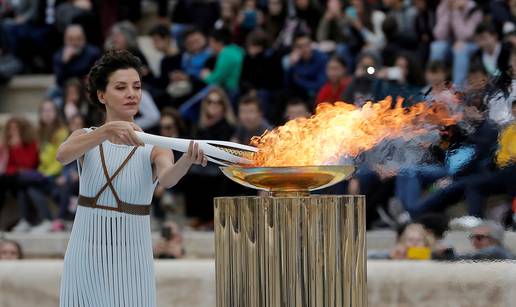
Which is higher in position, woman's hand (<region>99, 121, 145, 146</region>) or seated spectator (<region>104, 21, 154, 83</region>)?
seated spectator (<region>104, 21, 154, 83</region>)

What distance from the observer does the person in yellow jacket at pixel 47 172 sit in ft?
36.7

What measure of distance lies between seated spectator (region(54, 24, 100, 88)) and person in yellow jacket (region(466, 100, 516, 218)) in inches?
214

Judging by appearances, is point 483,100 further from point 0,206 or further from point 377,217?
point 0,206

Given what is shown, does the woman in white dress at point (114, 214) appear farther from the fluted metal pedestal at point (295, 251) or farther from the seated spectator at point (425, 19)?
the seated spectator at point (425, 19)

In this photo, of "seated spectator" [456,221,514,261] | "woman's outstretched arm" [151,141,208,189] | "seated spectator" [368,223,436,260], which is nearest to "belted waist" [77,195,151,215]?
"woman's outstretched arm" [151,141,208,189]

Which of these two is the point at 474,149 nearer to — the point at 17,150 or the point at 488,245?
the point at 488,245

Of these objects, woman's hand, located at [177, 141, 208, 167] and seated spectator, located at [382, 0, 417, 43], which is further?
seated spectator, located at [382, 0, 417, 43]

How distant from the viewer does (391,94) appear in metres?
6.07

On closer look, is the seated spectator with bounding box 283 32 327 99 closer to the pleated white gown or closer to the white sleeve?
the white sleeve

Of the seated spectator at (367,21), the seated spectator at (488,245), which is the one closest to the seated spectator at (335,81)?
the seated spectator at (367,21)

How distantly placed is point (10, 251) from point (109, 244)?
4.30 meters

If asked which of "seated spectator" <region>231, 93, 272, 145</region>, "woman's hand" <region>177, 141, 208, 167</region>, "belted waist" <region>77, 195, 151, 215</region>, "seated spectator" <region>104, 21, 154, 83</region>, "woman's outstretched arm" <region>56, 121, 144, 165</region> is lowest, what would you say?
"belted waist" <region>77, 195, 151, 215</region>

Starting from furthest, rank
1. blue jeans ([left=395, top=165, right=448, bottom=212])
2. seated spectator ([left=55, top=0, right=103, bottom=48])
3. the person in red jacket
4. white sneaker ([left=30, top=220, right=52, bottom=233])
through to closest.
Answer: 1. seated spectator ([left=55, top=0, right=103, bottom=48])
2. the person in red jacket
3. white sneaker ([left=30, top=220, right=52, bottom=233])
4. blue jeans ([left=395, top=165, right=448, bottom=212])

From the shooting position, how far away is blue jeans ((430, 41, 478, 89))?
10.5m
